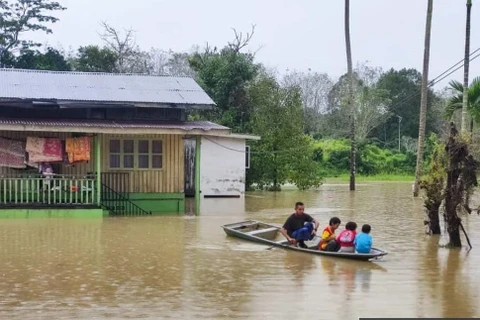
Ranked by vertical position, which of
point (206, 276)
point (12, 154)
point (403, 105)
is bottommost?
point (206, 276)

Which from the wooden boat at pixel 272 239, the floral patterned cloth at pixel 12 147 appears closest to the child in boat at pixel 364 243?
the wooden boat at pixel 272 239

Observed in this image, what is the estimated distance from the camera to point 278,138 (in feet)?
114

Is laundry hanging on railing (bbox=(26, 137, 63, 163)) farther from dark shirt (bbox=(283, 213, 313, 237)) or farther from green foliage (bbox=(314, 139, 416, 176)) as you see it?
green foliage (bbox=(314, 139, 416, 176))

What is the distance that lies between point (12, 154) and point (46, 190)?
1697 millimetres

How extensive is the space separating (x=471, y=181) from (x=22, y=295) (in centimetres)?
947

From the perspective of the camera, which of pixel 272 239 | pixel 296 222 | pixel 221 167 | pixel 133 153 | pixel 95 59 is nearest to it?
pixel 296 222

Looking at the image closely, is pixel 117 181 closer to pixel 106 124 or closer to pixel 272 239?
pixel 106 124

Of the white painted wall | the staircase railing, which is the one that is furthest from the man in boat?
the white painted wall

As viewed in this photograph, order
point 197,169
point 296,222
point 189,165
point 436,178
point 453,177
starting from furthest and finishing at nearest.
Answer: point 189,165, point 197,169, point 436,178, point 296,222, point 453,177

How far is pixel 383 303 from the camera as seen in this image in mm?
10125

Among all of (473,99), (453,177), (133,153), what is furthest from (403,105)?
(453,177)

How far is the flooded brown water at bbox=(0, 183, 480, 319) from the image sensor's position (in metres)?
9.71

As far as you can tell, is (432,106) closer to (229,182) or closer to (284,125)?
(284,125)

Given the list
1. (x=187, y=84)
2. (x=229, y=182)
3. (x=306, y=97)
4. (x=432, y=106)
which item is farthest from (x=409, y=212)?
(x=306, y=97)
